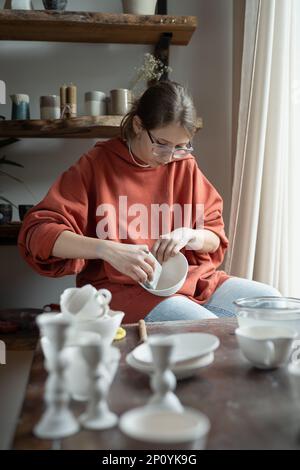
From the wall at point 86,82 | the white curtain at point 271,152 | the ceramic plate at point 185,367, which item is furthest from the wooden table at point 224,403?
the wall at point 86,82

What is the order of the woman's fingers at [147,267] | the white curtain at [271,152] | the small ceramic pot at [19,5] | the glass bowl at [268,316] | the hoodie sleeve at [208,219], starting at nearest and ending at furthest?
1. the glass bowl at [268,316]
2. the woman's fingers at [147,267]
3. the hoodie sleeve at [208,219]
4. the white curtain at [271,152]
5. the small ceramic pot at [19,5]

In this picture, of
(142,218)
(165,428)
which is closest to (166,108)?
(142,218)

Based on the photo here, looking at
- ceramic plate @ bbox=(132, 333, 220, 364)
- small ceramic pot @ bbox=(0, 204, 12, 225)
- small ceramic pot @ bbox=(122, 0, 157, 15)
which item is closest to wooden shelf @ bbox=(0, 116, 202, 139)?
small ceramic pot @ bbox=(0, 204, 12, 225)

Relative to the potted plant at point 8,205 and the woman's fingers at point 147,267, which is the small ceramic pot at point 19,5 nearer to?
the potted plant at point 8,205

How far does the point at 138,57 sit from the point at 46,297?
1214mm

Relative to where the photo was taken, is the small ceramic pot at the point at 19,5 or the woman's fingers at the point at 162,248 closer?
the woman's fingers at the point at 162,248

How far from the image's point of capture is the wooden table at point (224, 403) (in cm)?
69

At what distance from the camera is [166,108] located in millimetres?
1690

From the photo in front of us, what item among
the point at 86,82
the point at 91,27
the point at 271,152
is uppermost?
the point at 91,27

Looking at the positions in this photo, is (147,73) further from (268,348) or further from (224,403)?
(224,403)

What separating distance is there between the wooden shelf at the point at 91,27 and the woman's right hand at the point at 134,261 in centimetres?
119

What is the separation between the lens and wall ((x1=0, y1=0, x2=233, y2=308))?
2.50 meters

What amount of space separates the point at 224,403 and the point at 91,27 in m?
1.90

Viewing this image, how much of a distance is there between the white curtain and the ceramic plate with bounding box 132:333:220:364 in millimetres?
1183
